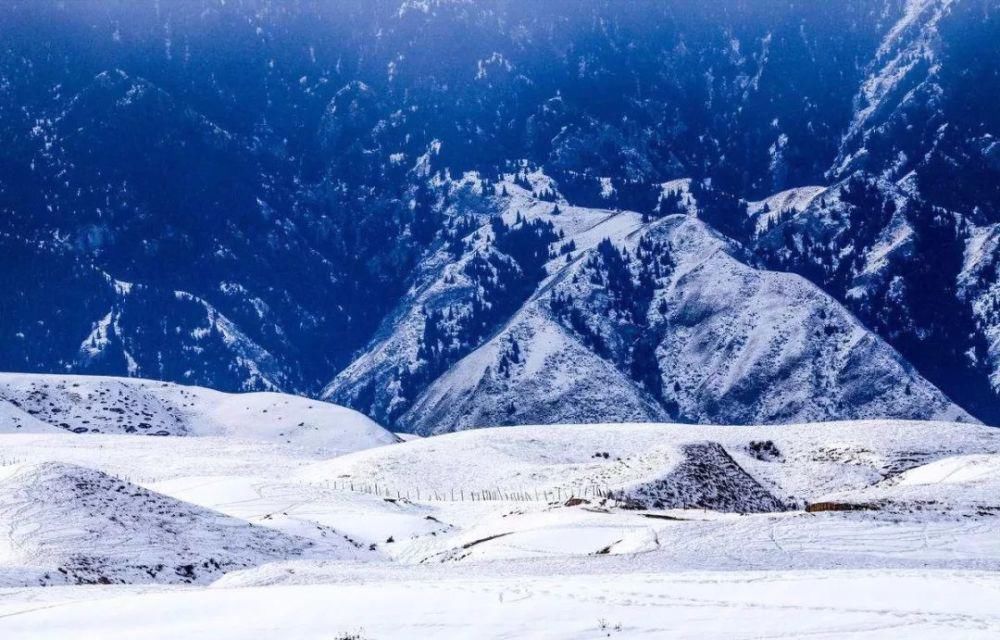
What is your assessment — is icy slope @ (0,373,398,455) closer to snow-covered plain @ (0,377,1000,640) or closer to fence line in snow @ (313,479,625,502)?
snow-covered plain @ (0,377,1000,640)

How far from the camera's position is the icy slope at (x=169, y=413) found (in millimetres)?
102750

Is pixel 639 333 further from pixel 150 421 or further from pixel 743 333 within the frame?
pixel 150 421

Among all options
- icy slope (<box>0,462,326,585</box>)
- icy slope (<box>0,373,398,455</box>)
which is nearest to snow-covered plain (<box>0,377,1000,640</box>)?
icy slope (<box>0,462,326,585</box>)

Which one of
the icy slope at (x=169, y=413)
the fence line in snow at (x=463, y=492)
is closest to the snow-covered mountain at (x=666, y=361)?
the icy slope at (x=169, y=413)

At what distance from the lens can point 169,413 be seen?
11306 centimetres

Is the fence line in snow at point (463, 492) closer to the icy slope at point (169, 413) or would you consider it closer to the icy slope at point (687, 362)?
the icy slope at point (169, 413)

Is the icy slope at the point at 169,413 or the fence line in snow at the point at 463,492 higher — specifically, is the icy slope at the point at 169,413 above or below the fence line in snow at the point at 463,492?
above

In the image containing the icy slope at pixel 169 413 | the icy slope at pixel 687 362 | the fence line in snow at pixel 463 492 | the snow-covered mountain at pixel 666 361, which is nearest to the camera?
the fence line in snow at pixel 463 492

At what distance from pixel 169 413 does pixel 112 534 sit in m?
74.2

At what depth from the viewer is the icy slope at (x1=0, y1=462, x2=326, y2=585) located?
37844 millimetres

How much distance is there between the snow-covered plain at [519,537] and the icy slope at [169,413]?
77.3 ft

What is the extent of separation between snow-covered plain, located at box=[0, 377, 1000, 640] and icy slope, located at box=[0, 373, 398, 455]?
77.3 feet

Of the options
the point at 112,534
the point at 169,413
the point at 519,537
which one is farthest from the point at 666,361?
the point at 519,537

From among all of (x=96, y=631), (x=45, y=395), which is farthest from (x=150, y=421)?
(x=96, y=631)
